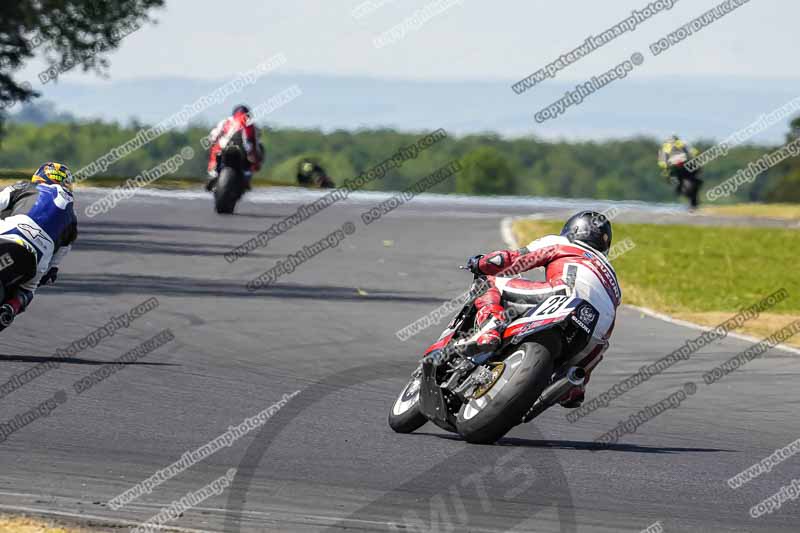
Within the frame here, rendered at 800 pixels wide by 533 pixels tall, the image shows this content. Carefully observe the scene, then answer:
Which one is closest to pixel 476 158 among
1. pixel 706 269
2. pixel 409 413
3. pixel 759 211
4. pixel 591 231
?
pixel 759 211

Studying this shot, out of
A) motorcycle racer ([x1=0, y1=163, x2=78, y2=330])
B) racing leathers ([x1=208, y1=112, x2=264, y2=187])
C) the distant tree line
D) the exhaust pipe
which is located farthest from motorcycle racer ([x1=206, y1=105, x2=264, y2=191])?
the distant tree line

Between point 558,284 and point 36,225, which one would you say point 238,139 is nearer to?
point 36,225

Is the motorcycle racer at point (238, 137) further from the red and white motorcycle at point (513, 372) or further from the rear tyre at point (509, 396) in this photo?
the rear tyre at point (509, 396)

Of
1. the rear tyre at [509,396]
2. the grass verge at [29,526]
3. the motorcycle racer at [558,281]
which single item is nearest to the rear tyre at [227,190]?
the motorcycle racer at [558,281]

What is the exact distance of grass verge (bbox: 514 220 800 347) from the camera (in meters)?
20.6

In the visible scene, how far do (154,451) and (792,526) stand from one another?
11.6 feet

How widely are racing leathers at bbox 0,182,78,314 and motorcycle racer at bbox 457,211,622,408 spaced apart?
14.5ft

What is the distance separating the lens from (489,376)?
9609mm

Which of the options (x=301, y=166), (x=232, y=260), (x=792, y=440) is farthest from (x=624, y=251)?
(x=301, y=166)

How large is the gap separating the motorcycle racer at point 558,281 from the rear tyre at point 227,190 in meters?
17.4

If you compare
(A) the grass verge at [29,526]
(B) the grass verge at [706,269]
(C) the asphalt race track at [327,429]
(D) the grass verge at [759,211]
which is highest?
(A) the grass verge at [29,526]

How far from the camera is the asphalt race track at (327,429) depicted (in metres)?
7.93

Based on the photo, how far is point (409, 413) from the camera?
10266 millimetres

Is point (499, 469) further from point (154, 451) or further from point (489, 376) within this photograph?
point (154, 451)
